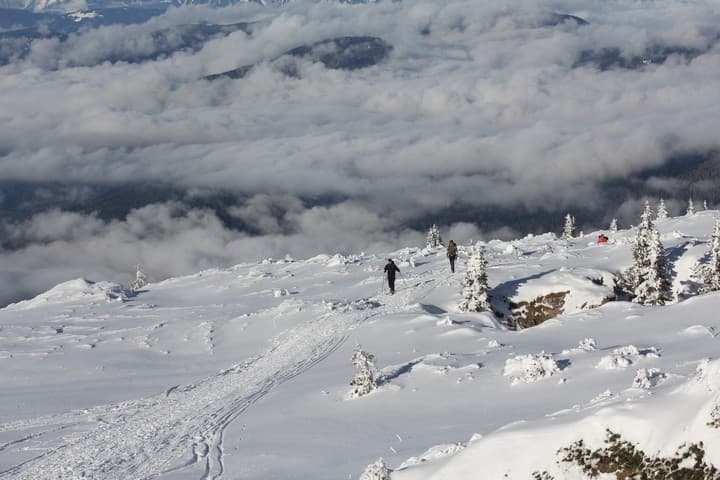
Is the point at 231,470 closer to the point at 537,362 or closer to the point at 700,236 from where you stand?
the point at 537,362

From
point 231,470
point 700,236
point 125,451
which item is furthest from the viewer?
point 700,236

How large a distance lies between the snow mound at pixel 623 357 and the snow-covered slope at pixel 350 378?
0.18 feet

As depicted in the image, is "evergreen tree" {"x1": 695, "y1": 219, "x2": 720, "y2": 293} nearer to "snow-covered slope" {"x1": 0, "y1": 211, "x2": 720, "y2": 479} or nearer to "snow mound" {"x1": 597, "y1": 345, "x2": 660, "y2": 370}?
"snow-covered slope" {"x1": 0, "y1": 211, "x2": 720, "y2": 479}

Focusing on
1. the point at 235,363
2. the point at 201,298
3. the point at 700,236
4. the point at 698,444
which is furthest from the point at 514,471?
the point at 700,236

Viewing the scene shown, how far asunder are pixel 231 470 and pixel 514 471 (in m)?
8.13

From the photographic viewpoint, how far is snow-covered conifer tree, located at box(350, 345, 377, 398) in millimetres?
20531

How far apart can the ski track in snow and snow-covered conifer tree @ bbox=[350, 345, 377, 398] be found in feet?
12.9

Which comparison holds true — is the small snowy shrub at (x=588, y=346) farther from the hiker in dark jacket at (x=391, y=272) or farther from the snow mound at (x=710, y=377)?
the hiker in dark jacket at (x=391, y=272)

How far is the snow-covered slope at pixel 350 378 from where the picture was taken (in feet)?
38.1

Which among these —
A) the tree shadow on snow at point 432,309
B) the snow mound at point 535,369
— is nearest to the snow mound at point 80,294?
the tree shadow on snow at point 432,309

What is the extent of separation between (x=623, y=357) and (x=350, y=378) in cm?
933

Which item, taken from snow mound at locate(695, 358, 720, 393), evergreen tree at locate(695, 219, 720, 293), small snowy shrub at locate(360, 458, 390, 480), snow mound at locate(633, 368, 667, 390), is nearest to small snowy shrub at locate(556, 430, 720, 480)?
snow mound at locate(695, 358, 720, 393)

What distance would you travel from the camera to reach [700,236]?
4669cm

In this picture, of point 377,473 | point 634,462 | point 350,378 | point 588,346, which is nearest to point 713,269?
point 588,346
